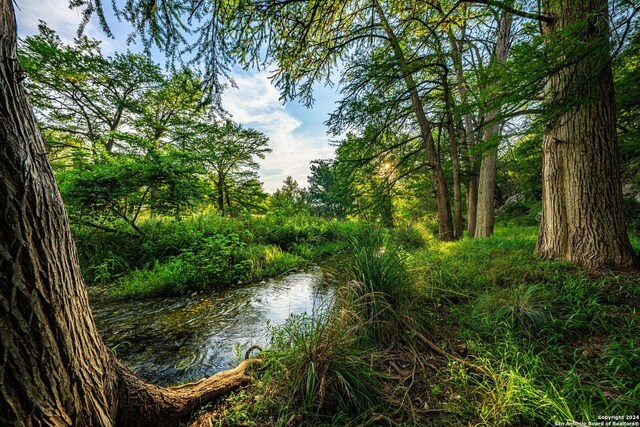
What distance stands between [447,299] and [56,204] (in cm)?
344

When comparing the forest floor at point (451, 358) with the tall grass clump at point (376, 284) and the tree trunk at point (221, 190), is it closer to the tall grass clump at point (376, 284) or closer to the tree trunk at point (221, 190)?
the tall grass clump at point (376, 284)

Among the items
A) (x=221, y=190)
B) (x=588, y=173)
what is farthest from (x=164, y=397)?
(x=221, y=190)

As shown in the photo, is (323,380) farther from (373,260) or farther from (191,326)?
(191,326)

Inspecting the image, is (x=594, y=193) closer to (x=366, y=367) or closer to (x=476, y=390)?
(x=476, y=390)

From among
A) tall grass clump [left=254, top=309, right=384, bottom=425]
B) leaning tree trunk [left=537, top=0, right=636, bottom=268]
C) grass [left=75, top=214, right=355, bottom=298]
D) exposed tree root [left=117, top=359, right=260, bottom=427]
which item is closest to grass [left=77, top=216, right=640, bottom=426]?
tall grass clump [left=254, top=309, right=384, bottom=425]

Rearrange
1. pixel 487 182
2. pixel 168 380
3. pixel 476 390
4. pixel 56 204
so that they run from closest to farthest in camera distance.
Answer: pixel 56 204
pixel 476 390
pixel 168 380
pixel 487 182

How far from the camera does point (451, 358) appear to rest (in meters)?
1.79

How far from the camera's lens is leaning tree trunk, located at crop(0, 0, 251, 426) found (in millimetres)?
802

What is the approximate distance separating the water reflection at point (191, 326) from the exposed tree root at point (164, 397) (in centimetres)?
72

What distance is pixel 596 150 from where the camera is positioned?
9.00ft

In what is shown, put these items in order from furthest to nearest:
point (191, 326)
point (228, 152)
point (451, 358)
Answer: point (228, 152) → point (191, 326) → point (451, 358)

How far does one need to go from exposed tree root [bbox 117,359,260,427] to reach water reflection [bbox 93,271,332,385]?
721mm

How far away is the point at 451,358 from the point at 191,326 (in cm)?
322

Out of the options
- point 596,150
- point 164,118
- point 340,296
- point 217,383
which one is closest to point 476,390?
point 340,296
